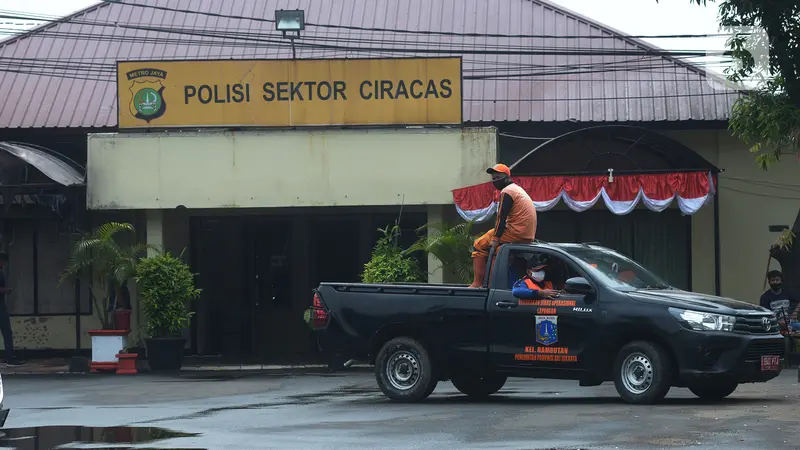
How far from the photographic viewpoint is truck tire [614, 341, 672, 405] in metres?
12.7

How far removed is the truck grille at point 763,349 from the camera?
1262cm

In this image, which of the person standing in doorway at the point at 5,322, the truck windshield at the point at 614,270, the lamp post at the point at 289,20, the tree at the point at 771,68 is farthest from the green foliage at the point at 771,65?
the person standing in doorway at the point at 5,322

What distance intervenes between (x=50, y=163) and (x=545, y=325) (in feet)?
39.9

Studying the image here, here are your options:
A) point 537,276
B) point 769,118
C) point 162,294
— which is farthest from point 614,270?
point 162,294

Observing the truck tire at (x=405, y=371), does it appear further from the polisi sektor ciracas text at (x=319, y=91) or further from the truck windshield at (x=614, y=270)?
the polisi sektor ciracas text at (x=319, y=91)

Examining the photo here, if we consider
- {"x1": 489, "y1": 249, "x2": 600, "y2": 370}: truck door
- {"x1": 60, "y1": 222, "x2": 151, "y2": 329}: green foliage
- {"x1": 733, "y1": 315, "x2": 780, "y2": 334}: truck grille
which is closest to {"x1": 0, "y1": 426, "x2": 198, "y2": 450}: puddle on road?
{"x1": 489, "y1": 249, "x2": 600, "y2": 370}: truck door

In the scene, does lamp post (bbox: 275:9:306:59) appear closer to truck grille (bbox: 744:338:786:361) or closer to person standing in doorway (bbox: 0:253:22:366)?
person standing in doorway (bbox: 0:253:22:366)

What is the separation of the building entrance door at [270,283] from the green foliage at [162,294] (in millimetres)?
3676

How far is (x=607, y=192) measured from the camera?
848 inches

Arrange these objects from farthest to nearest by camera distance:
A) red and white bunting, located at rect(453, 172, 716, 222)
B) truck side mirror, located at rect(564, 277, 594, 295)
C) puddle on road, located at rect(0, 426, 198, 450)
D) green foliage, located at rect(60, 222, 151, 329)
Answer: green foliage, located at rect(60, 222, 151, 329) < red and white bunting, located at rect(453, 172, 716, 222) < truck side mirror, located at rect(564, 277, 594, 295) < puddle on road, located at rect(0, 426, 198, 450)

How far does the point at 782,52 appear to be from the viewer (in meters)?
17.4

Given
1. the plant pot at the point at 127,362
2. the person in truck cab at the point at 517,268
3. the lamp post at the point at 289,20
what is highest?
the lamp post at the point at 289,20

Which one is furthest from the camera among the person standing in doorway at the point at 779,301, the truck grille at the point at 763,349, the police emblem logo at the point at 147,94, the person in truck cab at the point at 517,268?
the police emblem logo at the point at 147,94

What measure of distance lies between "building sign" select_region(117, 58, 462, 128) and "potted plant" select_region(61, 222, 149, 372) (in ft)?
7.16
